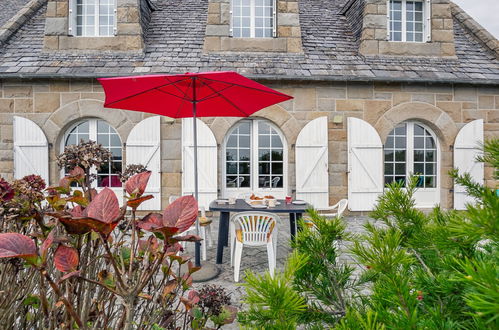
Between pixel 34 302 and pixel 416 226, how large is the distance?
4.54 feet

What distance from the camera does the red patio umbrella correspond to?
10.1 ft

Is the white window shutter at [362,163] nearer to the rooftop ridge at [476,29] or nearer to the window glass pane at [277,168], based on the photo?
the window glass pane at [277,168]

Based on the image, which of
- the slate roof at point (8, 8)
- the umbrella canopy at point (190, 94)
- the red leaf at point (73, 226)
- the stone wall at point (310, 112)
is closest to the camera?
the red leaf at point (73, 226)

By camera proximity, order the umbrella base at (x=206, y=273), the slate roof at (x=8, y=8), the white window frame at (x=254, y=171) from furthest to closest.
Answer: the slate roof at (x=8, y=8) < the white window frame at (x=254, y=171) < the umbrella base at (x=206, y=273)

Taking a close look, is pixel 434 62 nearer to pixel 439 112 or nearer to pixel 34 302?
pixel 439 112

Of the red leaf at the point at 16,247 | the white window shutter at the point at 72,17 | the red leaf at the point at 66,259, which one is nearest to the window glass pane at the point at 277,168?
the white window shutter at the point at 72,17

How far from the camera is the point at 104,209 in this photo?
688 millimetres

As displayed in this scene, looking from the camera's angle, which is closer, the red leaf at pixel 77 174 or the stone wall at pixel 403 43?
the red leaf at pixel 77 174

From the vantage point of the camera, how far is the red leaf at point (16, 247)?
615 mm

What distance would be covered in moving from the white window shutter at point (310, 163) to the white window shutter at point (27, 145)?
5.60 metres

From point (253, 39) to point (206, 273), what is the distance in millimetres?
5630

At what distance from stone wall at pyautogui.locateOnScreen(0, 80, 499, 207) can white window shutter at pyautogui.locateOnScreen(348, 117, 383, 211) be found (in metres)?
0.18

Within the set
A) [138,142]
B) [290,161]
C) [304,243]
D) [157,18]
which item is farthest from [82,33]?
[304,243]

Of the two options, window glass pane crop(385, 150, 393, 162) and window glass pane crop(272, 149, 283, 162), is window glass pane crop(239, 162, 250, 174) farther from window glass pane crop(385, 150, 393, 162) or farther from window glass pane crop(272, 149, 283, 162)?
window glass pane crop(385, 150, 393, 162)
